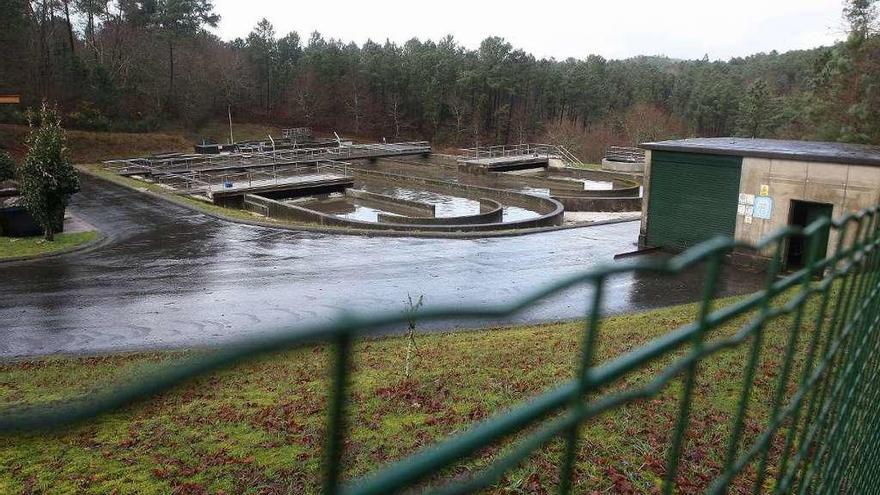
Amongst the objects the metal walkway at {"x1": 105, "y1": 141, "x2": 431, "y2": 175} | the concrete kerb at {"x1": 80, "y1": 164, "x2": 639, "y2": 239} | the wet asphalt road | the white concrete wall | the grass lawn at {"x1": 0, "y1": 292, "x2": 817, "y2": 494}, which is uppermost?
the white concrete wall

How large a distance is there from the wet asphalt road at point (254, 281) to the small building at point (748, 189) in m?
1.55

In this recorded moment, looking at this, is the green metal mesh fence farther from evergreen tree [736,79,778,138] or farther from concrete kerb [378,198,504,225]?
evergreen tree [736,79,778,138]

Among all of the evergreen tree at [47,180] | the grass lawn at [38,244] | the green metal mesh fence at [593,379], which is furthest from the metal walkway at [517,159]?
the green metal mesh fence at [593,379]

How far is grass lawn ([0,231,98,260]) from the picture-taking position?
1518 cm

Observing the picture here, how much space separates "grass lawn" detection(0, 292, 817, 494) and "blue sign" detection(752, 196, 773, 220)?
673 cm

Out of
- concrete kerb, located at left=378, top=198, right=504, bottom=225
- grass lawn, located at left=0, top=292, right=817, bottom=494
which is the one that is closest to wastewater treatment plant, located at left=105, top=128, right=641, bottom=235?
concrete kerb, located at left=378, top=198, right=504, bottom=225

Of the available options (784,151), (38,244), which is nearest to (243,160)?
(38,244)

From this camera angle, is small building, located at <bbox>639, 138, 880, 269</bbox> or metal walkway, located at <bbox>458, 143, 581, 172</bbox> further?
metal walkway, located at <bbox>458, 143, 581, 172</bbox>

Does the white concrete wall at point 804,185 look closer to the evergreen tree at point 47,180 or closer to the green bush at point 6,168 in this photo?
the evergreen tree at point 47,180

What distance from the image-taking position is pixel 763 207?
14172 mm

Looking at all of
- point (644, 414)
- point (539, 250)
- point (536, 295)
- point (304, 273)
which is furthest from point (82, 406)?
point (539, 250)

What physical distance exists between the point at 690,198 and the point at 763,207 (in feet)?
6.02

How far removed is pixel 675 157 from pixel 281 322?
34.8 feet

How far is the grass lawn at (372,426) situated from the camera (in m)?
4.94
